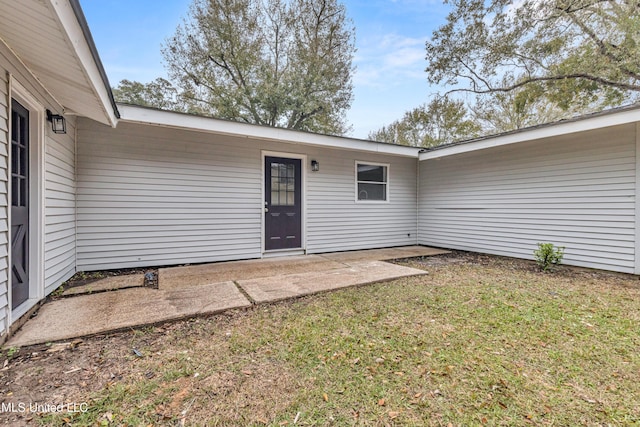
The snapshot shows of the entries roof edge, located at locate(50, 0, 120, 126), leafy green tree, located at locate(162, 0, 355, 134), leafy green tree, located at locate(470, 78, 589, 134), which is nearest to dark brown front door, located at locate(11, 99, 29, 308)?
roof edge, located at locate(50, 0, 120, 126)

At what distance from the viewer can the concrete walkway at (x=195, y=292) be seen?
2.49 metres

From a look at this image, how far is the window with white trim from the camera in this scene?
6750 mm

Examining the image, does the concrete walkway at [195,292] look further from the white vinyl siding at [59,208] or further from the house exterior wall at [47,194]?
the white vinyl siding at [59,208]

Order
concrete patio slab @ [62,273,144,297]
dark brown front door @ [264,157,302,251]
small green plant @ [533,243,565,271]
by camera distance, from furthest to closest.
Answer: dark brown front door @ [264,157,302,251] → small green plant @ [533,243,565,271] → concrete patio slab @ [62,273,144,297]

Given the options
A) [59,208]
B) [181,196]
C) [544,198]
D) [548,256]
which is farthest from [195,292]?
[544,198]

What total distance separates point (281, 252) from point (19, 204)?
3.92 metres

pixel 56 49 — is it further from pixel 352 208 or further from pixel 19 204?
pixel 352 208

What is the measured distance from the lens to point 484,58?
9266mm

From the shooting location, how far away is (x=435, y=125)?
1420 cm

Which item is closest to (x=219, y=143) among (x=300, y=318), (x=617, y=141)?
(x=300, y=318)

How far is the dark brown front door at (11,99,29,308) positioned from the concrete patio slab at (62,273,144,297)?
0.58m

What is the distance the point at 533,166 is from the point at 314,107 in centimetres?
802

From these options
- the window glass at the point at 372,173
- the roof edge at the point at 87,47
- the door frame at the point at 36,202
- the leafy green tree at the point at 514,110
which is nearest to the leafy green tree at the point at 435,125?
the leafy green tree at the point at 514,110

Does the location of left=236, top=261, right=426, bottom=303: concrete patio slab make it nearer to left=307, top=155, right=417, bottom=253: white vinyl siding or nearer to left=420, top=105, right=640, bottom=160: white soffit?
left=307, top=155, right=417, bottom=253: white vinyl siding
